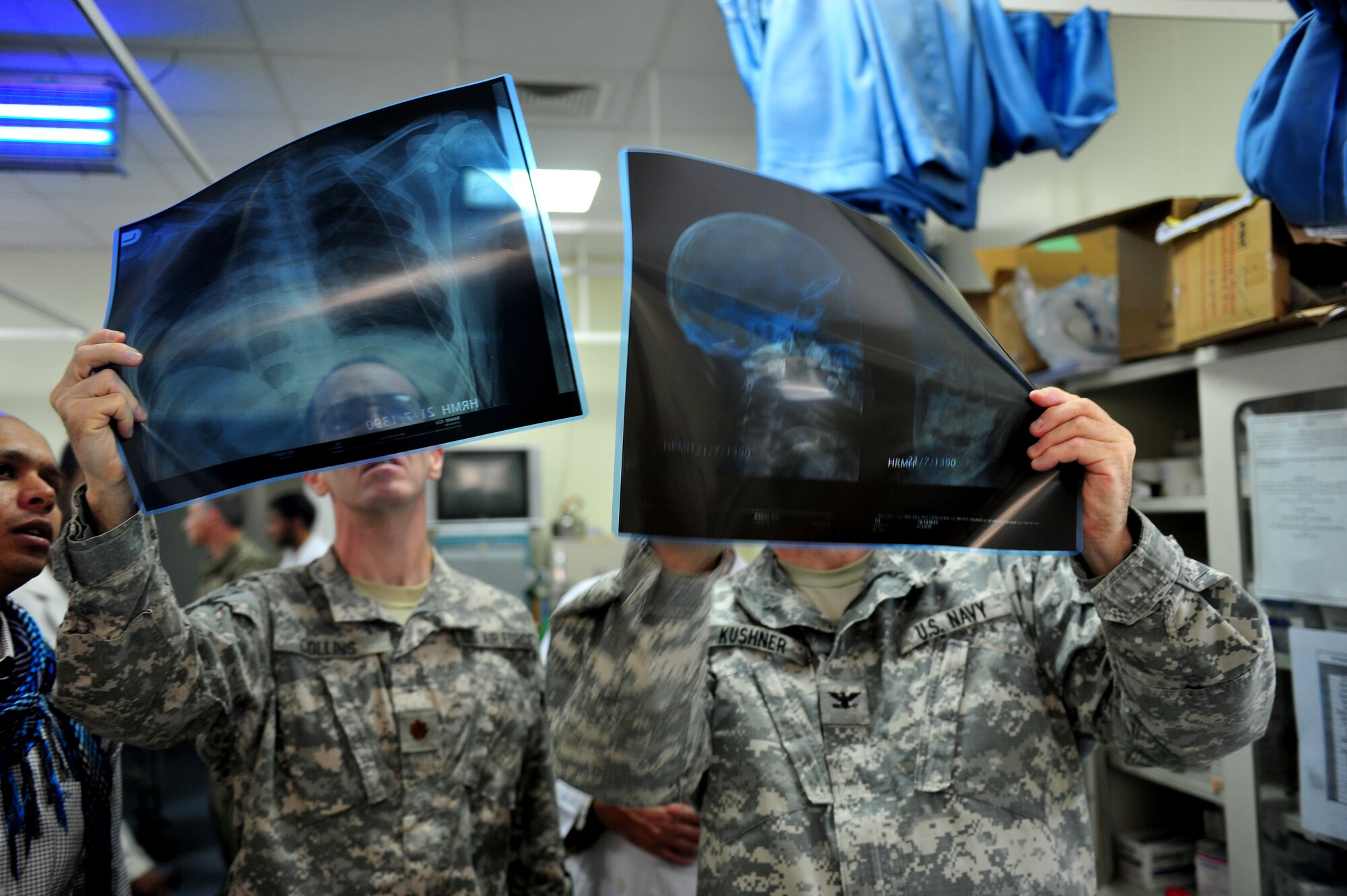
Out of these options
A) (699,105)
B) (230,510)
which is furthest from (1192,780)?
(699,105)

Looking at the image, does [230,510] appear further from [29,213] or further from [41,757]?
[41,757]

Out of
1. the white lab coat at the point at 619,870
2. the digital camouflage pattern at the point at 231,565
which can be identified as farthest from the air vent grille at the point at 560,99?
the white lab coat at the point at 619,870

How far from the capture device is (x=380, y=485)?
165 cm

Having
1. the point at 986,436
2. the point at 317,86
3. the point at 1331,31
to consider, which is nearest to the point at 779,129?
the point at 1331,31

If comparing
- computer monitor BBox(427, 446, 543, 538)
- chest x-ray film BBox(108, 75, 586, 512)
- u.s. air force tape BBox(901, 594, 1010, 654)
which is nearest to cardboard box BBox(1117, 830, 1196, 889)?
u.s. air force tape BBox(901, 594, 1010, 654)

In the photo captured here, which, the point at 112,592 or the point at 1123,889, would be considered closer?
the point at 112,592

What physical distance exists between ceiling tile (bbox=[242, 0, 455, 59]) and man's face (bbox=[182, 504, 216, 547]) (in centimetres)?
179

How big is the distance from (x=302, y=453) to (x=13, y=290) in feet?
3.47

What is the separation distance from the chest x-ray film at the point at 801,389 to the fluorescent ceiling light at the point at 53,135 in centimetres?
115

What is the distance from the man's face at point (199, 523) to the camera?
82.7 inches

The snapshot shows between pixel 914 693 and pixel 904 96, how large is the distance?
1292 mm

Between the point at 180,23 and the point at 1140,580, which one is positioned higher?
the point at 180,23

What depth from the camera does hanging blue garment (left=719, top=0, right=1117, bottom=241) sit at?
1.97 meters

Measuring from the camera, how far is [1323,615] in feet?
5.17
